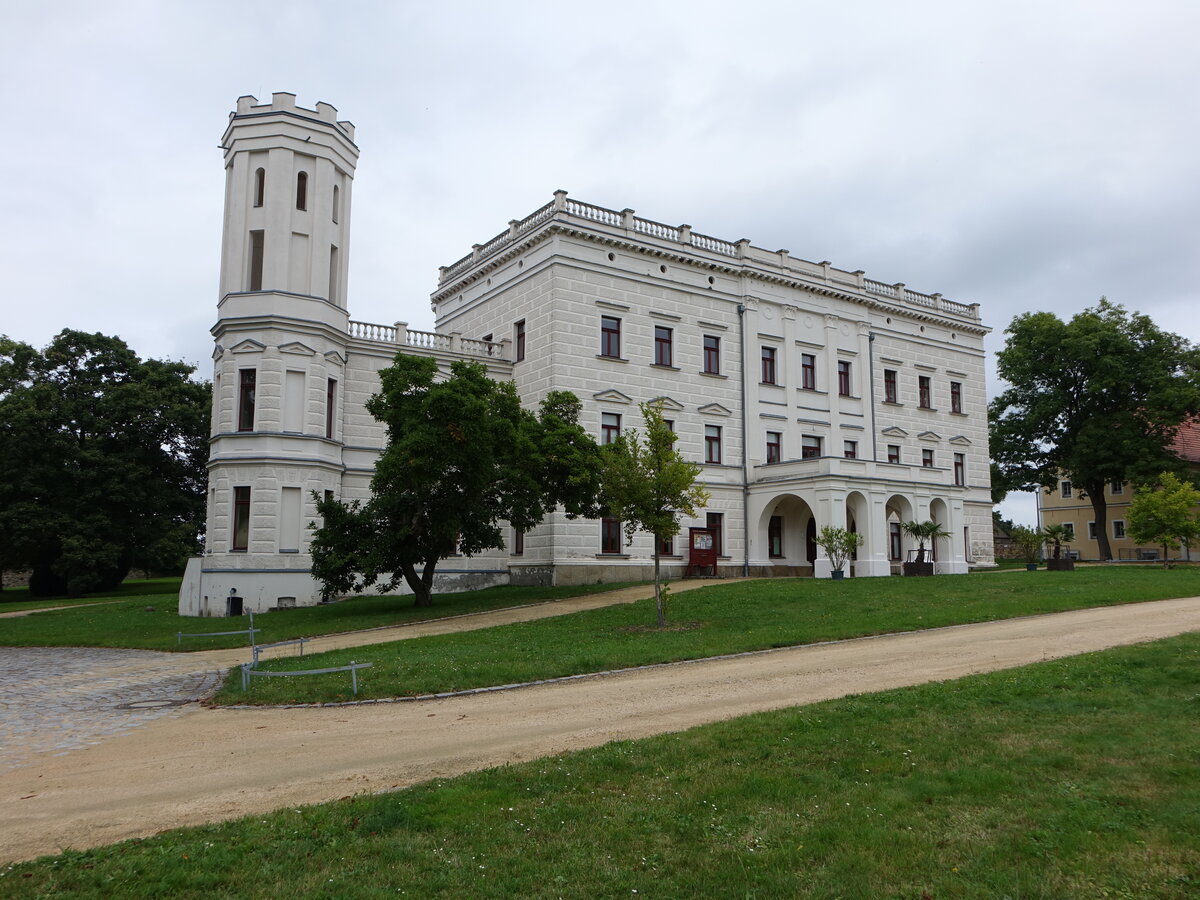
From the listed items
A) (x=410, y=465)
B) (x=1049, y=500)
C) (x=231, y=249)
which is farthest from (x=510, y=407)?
(x=1049, y=500)

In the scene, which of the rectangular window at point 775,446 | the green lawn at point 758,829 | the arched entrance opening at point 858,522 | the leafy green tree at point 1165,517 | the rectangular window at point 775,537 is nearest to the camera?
the green lawn at point 758,829

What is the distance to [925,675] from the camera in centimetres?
1238

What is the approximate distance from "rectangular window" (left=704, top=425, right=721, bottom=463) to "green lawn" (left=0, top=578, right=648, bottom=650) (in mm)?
8756

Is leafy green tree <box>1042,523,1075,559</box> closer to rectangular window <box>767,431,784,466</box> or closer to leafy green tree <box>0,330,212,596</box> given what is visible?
rectangular window <box>767,431,784,466</box>

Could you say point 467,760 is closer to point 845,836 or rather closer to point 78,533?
point 845,836

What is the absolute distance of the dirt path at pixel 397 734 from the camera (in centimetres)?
748

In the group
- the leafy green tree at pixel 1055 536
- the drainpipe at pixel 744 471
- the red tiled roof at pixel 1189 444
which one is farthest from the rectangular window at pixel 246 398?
the red tiled roof at pixel 1189 444

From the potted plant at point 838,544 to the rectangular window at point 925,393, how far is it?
16.0 metres

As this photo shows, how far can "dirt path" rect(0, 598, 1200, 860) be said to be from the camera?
7.48 m

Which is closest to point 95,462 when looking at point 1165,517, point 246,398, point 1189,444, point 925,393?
Result: point 246,398

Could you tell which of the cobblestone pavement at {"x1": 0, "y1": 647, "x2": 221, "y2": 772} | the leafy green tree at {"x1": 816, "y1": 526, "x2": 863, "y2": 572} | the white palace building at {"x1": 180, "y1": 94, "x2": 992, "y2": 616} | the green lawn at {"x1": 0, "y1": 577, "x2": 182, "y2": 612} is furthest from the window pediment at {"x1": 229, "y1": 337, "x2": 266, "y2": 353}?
the leafy green tree at {"x1": 816, "y1": 526, "x2": 863, "y2": 572}

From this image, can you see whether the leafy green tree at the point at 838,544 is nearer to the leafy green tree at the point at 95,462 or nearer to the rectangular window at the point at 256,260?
the rectangular window at the point at 256,260

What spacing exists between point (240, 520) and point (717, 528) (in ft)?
61.3

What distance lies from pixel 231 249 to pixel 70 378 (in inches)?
751
